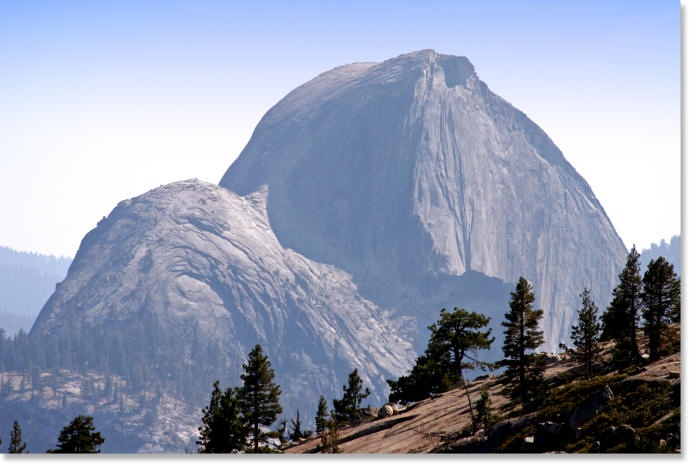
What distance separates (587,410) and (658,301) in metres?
12.2

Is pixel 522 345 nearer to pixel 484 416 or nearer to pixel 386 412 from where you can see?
pixel 484 416

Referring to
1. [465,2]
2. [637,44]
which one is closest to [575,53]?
[637,44]

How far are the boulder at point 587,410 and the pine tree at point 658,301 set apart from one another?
10465mm

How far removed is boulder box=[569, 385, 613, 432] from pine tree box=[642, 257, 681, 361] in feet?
34.3

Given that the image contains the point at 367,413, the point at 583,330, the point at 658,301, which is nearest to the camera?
the point at 658,301

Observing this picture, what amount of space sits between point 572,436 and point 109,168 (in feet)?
123

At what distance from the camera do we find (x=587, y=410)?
31500mm

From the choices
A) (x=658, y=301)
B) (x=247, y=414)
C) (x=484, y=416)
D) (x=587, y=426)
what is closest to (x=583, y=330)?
(x=658, y=301)

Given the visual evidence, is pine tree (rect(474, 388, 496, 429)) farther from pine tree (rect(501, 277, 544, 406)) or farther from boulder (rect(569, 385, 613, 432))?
pine tree (rect(501, 277, 544, 406))

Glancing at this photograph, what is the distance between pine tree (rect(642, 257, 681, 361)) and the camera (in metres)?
40.3

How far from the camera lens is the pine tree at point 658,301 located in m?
40.3

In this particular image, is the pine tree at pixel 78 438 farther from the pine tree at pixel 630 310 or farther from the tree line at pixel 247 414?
the pine tree at pixel 630 310
